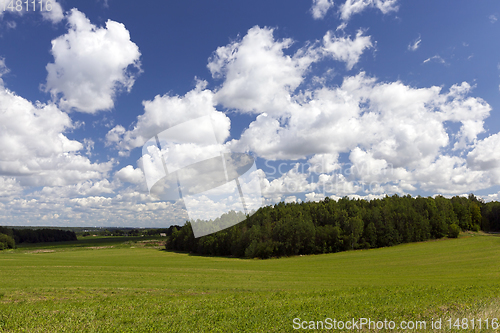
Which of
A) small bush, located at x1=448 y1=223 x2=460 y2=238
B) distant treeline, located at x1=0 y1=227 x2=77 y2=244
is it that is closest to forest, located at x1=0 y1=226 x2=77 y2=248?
distant treeline, located at x1=0 y1=227 x2=77 y2=244

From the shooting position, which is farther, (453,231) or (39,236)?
(39,236)

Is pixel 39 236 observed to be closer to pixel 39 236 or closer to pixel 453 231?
pixel 39 236

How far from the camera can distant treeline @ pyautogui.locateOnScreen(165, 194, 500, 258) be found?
249 feet

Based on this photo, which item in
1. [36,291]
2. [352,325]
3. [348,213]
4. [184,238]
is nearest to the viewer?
[352,325]

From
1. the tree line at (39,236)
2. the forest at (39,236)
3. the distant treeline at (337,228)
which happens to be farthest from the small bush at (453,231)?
the forest at (39,236)

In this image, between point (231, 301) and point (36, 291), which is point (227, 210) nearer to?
point (231, 301)

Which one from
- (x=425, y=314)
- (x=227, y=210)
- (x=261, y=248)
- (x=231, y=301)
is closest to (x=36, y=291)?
(x=231, y=301)

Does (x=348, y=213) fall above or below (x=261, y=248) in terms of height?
above

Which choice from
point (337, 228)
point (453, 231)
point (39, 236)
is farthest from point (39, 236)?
point (453, 231)

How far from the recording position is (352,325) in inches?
382

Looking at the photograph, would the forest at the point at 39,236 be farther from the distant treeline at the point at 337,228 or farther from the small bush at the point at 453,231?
the small bush at the point at 453,231

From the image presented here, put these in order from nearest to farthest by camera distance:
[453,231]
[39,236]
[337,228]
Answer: [337,228] → [453,231] → [39,236]

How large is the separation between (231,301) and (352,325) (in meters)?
8.78

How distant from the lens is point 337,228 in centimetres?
7600
